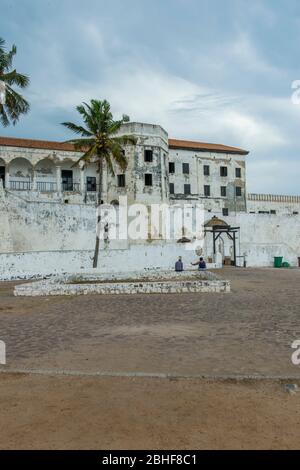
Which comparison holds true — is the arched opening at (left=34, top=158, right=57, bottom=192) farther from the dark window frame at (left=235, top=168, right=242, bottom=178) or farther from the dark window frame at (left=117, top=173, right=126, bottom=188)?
the dark window frame at (left=235, top=168, right=242, bottom=178)

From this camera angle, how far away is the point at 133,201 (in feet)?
124

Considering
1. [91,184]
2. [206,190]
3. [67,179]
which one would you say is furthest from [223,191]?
[67,179]

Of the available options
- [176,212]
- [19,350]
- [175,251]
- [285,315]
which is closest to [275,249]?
[176,212]

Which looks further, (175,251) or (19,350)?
(175,251)

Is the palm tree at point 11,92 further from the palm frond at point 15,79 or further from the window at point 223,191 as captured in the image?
the window at point 223,191

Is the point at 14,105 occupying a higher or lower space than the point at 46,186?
higher

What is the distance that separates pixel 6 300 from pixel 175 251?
17335 mm

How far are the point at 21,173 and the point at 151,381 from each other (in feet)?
117

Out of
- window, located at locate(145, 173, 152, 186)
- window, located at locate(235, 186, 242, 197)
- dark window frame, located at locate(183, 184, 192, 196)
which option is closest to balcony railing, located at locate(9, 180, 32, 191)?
window, located at locate(145, 173, 152, 186)

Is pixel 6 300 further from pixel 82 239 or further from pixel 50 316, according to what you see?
pixel 82 239

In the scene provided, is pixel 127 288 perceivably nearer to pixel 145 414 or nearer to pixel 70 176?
pixel 145 414

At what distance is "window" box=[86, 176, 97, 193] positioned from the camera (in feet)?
134

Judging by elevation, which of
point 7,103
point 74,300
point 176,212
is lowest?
point 74,300

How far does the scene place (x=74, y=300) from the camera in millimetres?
15117
